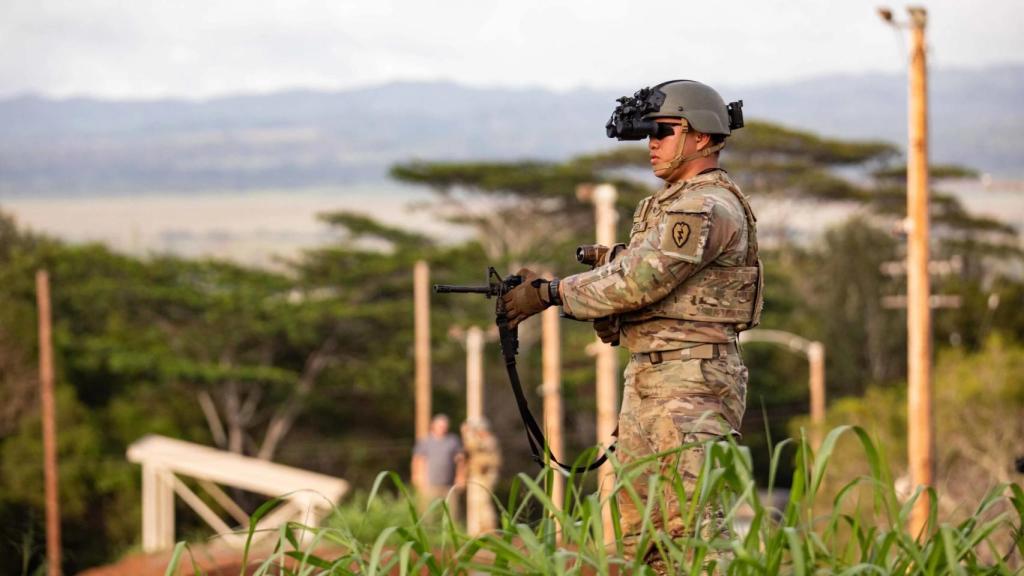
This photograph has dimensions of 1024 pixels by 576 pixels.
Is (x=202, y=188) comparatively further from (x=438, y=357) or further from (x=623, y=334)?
(x=623, y=334)

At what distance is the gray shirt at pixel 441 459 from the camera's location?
652 inches

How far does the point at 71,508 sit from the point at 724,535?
34.2m

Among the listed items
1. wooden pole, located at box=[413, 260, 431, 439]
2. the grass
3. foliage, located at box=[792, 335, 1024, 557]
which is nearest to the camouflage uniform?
the grass

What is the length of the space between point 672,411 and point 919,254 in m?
13.8

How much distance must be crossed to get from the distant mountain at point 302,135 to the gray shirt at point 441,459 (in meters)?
80.5

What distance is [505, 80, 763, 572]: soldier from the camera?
16.4 ft

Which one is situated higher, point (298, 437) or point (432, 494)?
point (432, 494)

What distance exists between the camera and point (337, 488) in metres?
20.3

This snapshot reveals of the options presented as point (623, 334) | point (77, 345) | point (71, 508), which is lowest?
point (71, 508)

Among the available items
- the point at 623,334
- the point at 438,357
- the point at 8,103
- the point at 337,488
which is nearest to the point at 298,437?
the point at 438,357

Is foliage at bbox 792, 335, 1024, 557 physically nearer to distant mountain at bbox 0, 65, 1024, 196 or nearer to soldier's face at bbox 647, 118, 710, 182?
soldier's face at bbox 647, 118, 710, 182

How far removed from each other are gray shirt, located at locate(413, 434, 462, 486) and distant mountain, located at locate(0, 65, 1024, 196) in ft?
264

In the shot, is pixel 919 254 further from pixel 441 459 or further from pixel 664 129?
pixel 664 129

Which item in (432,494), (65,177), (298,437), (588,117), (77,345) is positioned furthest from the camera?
(588,117)
